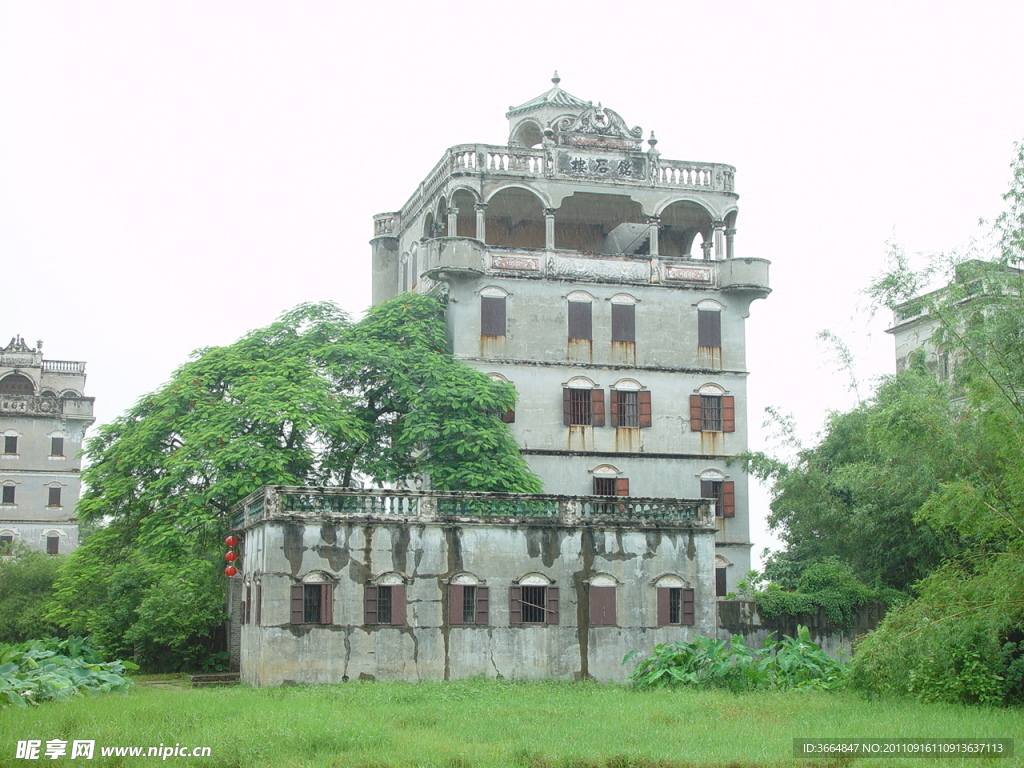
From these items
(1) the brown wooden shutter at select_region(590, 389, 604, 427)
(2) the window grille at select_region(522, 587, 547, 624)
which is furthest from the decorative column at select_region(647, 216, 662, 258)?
(2) the window grille at select_region(522, 587, 547, 624)

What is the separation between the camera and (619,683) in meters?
26.9

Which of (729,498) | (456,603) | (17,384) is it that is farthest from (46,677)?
(17,384)

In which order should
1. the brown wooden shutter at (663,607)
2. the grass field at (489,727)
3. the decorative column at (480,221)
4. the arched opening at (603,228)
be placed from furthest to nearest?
the arched opening at (603,228)
the decorative column at (480,221)
the brown wooden shutter at (663,607)
the grass field at (489,727)

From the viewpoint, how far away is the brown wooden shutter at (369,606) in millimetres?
26047

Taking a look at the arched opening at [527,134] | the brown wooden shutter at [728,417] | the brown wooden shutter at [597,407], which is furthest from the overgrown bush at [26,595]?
the brown wooden shutter at [728,417]

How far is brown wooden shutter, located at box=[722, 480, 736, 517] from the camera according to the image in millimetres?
36812

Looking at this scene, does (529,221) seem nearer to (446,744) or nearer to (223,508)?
(223,508)

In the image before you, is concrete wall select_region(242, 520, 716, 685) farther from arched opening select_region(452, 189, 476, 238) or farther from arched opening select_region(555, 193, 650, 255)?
arched opening select_region(555, 193, 650, 255)

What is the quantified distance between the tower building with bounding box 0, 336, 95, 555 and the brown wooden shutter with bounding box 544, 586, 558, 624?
36.9 metres

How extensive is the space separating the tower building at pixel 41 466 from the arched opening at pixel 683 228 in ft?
103

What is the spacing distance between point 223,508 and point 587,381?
11362 mm

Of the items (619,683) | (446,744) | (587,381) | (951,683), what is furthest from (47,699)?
(587,381)

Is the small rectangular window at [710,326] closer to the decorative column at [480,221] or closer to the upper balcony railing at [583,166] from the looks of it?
the upper balcony railing at [583,166]

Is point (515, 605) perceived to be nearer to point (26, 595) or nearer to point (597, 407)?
point (597, 407)
